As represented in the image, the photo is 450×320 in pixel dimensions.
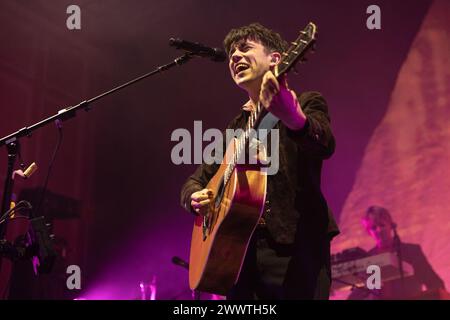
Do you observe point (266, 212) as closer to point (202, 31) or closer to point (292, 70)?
point (292, 70)

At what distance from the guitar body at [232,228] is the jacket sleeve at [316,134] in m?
0.23

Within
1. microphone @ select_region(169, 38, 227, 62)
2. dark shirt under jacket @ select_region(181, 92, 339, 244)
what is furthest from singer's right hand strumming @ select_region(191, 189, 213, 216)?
microphone @ select_region(169, 38, 227, 62)

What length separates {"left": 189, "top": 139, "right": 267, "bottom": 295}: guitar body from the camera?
1.75m

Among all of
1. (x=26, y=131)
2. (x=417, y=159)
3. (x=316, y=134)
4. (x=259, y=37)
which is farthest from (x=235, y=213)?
(x=417, y=159)

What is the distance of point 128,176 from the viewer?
7.29 metres

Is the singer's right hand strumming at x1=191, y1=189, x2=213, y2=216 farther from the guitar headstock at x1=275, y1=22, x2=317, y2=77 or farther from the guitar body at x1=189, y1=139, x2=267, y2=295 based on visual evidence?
the guitar headstock at x1=275, y1=22, x2=317, y2=77

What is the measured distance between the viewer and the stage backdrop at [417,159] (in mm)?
4664

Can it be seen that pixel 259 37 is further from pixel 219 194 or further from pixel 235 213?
pixel 235 213

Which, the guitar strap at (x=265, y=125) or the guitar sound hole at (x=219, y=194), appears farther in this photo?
the guitar sound hole at (x=219, y=194)

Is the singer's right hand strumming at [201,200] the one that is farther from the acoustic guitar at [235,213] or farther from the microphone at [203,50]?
the microphone at [203,50]

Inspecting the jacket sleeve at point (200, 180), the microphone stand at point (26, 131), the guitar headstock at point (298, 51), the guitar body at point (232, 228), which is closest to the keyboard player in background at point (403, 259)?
the jacket sleeve at point (200, 180)

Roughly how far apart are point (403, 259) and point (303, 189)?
3.33 meters

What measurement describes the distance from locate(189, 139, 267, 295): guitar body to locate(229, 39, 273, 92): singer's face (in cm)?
35
